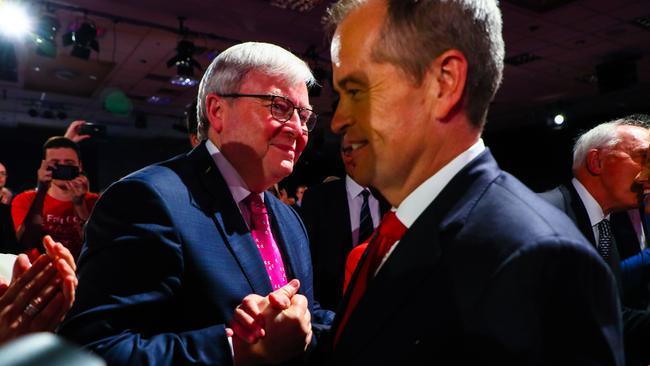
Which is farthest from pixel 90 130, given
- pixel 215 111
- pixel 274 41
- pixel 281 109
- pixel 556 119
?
pixel 556 119

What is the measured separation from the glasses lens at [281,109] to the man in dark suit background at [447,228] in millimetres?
518

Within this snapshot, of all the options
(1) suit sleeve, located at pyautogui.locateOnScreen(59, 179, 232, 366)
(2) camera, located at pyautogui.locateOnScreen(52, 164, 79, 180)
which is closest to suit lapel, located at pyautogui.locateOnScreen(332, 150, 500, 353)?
(1) suit sleeve, located at pyautogui.locateOnScreen(59, 179, 232, 366)

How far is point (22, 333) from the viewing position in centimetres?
98

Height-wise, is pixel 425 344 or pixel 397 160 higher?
pixel 397 160

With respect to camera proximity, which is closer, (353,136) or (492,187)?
(492,187)

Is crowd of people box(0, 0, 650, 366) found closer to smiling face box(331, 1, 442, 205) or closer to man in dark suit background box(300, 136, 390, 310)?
smiling face box(331, 1, 442, 205)

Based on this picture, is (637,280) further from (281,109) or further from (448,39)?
(448,39)

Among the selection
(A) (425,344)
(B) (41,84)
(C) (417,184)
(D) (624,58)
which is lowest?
(A) (425,344)

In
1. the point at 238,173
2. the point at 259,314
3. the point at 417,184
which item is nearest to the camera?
the point at 417,184

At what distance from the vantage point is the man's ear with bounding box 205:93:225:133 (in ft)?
5.06

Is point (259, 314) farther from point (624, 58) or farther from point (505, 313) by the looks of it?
point (624, 58)

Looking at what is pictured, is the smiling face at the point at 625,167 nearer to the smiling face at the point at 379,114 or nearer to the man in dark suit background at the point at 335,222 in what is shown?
the man in dark suit background at the point at 335,222

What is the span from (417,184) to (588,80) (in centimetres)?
898

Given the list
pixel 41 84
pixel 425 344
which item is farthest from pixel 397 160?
pixel 41 84
